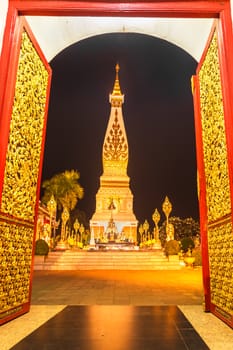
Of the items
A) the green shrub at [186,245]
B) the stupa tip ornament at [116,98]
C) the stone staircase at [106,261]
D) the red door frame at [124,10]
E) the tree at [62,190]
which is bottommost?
the stone staircase at [106,261]

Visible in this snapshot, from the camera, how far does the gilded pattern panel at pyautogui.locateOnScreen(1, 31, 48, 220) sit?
285cm

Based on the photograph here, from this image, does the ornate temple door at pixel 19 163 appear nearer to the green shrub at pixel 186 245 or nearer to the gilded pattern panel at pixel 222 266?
the gilded pattern panel at pixel 222 266

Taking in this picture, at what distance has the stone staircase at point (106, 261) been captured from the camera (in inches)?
413

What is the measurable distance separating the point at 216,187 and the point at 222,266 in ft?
2.65

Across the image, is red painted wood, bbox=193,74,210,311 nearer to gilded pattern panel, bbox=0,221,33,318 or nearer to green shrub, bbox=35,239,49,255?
gilded pattern panel, bbox=0,221,33,318

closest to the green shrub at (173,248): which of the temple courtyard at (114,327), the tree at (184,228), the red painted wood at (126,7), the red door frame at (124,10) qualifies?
the temple courtyard at (114,327)

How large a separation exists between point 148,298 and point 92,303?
2.97 ft

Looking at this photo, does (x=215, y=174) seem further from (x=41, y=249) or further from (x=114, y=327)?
(x=41, y=249)

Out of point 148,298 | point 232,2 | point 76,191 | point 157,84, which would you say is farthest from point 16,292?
point 157,84

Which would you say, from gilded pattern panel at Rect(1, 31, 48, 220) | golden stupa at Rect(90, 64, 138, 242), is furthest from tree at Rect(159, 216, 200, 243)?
gilded pattern panel at Rect(1, 31, 48, 220)

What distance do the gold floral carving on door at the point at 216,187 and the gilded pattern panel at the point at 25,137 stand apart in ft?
6.64

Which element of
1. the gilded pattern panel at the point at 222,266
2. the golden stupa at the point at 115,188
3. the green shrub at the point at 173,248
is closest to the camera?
the gilded pattern panel at the point at 222,266

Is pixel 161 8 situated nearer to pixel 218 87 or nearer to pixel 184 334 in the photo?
pixel 218 87

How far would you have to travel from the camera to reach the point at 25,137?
3.16 m
